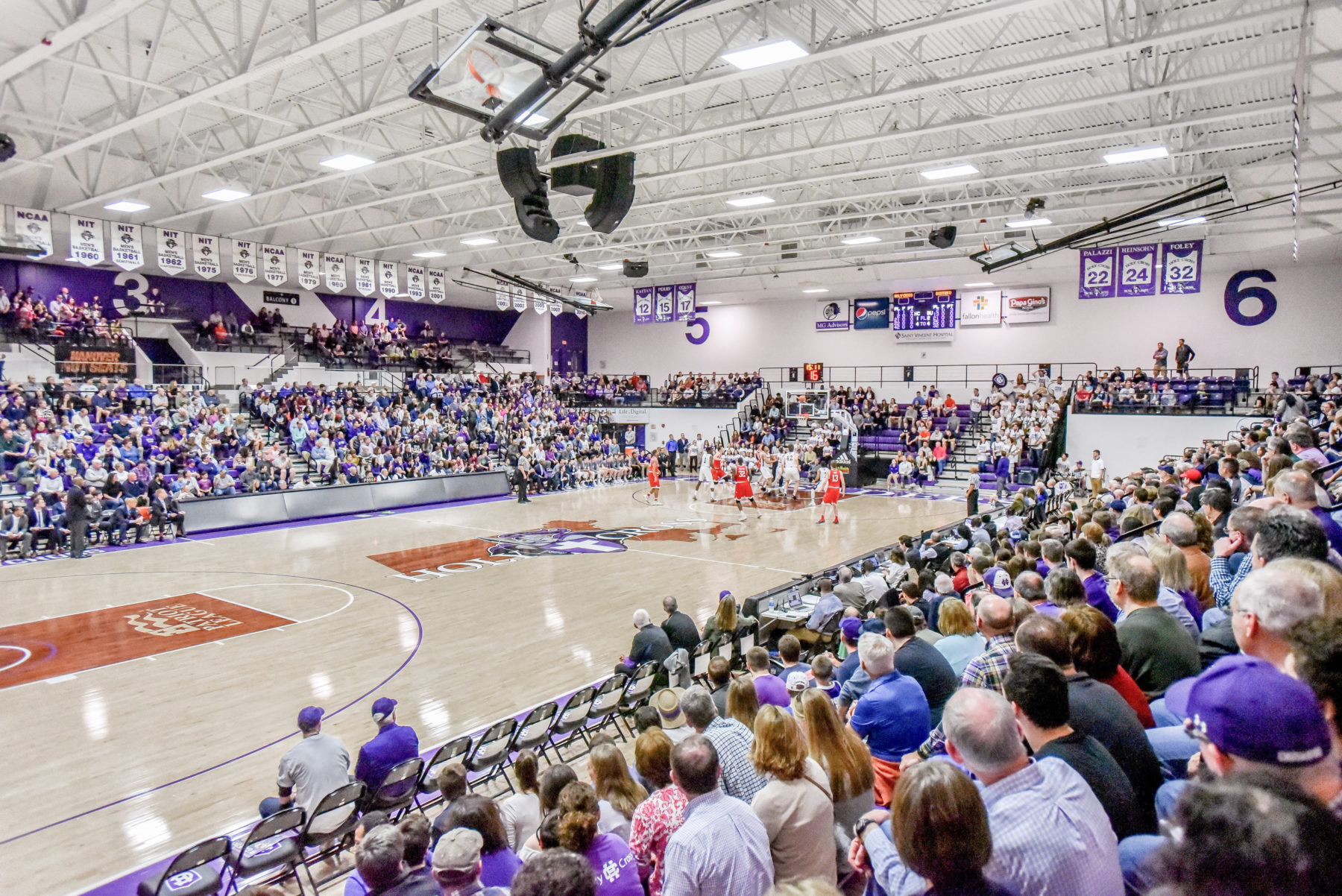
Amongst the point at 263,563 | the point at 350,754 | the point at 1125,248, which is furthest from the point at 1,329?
the point at 1125,248

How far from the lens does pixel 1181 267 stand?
19000 mm

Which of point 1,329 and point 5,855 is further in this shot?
point 1,329

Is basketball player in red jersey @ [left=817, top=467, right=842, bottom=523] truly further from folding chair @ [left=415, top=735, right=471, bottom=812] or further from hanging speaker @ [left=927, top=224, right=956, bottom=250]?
folding chair @ [left=415, top=735, right=471, bottom=812]

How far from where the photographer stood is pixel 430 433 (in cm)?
2600

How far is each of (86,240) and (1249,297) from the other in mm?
32821

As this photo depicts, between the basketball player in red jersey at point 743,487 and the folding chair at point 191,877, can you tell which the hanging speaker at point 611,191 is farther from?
the basketball player in red jersey at point 743,487

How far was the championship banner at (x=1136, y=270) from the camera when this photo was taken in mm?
19438

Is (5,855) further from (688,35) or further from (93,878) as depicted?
A: (688,35)

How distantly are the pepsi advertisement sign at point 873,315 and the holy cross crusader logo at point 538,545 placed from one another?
1555 cm

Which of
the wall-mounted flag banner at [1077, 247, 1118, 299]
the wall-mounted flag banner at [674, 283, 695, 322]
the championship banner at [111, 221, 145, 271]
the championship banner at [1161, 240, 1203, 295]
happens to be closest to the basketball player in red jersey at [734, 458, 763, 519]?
the wall-mounted flag banner at [674, 283, 695, 322]

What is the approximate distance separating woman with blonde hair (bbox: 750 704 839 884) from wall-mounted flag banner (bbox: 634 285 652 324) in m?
26.2

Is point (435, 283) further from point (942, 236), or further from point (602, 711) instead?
point (602, 711)

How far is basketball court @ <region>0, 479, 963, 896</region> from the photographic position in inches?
236

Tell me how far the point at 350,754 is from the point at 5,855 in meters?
2.23
